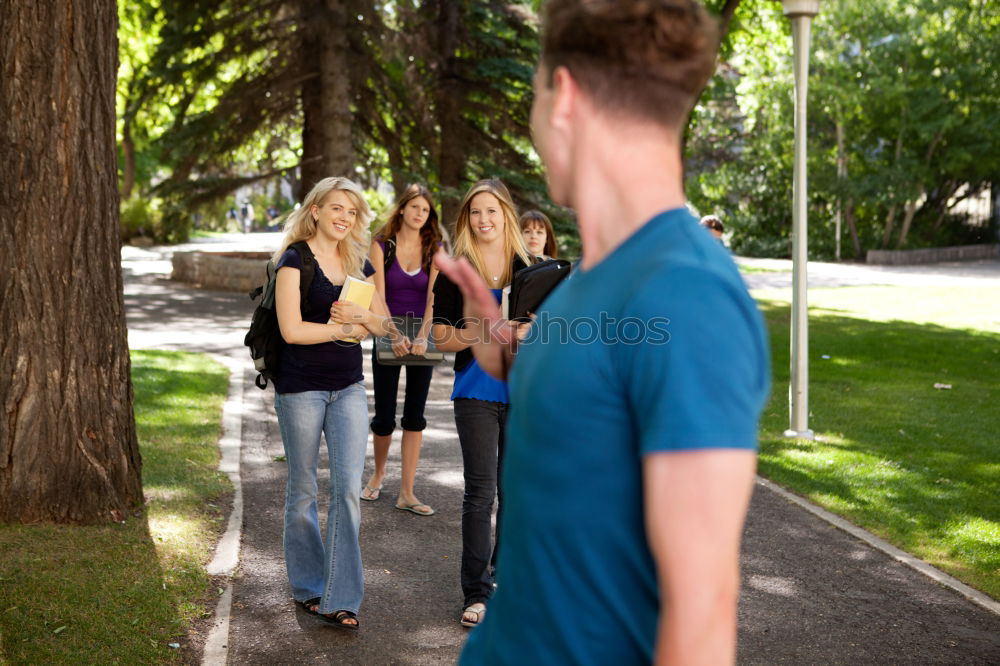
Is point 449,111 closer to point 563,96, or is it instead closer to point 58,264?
point 58,264

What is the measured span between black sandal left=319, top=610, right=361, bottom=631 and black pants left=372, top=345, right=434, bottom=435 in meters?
2.26

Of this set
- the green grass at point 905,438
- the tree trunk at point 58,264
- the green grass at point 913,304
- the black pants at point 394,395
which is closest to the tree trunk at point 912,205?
the green grass at point 913,304

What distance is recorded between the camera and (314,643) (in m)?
4.97

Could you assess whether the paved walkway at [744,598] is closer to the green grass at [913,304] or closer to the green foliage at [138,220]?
the green grass at [913,304]

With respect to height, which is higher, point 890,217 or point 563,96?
point 890,217

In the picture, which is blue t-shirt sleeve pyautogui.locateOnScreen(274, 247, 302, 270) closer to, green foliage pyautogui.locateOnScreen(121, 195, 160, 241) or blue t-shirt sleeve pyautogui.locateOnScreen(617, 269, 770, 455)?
blue t-shirt sleeve pyautogui.locateOnScreen(617, 269, 770, 455)

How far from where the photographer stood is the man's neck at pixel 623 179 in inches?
59.7

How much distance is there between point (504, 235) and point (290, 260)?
122 cm

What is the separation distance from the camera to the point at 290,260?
5.19 m

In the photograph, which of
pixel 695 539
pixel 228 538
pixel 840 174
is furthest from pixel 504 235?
pixel 840 174

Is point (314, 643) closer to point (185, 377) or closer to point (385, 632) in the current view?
point (385, 632)

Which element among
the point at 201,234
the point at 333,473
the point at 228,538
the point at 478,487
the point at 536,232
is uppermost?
the point at 201,234

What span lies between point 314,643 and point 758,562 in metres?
2.78

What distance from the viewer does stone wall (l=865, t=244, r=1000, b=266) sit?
3422 cm
